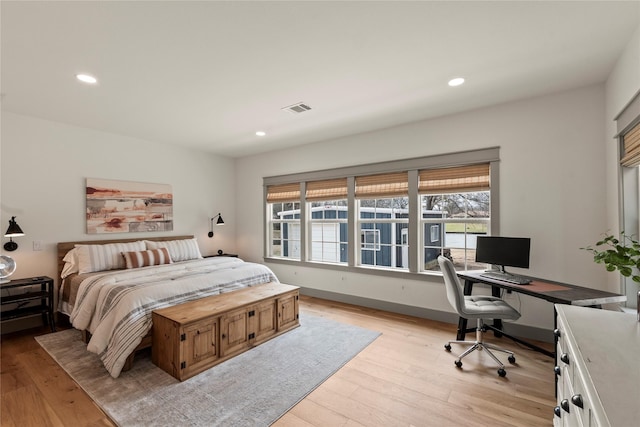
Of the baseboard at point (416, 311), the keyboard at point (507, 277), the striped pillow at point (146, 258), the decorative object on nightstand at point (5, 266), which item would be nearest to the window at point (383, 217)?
the baseboard at point (416, 311)

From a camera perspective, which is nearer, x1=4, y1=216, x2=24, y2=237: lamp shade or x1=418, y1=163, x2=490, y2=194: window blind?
x1=4, y1=216, x2=24, y2=237: lamp shade

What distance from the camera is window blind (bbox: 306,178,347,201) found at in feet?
15.1

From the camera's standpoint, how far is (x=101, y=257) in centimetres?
368

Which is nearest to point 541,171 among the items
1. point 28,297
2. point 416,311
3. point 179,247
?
point 416,311

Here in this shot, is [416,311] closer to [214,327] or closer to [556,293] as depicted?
[556,293]

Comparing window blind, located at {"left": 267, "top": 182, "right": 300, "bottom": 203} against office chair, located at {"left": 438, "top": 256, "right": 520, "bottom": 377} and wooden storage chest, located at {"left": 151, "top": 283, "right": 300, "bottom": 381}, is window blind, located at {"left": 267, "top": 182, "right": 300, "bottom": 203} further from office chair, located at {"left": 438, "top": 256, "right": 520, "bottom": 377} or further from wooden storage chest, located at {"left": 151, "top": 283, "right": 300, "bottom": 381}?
office chair, located at {"left": 438, "top": 256, "right": 520, "bottom": 377}

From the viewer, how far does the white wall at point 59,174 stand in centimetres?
346

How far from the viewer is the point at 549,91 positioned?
2949mm

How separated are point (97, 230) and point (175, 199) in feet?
A: 4.07

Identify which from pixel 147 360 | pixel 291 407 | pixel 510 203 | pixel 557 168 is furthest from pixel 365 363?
pixel 557 168

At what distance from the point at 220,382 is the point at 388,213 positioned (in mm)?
3053

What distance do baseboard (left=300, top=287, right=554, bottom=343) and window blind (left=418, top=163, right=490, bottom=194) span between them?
1609mm

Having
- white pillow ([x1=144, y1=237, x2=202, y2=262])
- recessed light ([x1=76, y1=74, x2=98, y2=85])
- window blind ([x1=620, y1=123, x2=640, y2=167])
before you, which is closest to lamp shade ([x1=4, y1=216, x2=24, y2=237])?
white pillow ([x1=144, y1=237, x2=202, y2=262])

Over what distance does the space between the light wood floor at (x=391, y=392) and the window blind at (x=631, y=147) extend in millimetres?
1884
